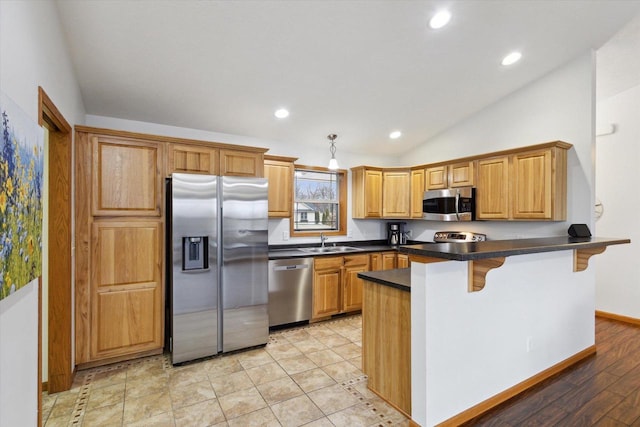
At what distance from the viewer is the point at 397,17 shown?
8.23 feet

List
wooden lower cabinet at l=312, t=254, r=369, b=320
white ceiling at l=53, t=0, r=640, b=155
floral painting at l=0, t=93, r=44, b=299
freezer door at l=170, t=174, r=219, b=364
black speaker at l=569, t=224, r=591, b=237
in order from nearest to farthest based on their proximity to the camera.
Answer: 1. floral painting at l=0, t=93, r=44, b=299
2. white ceiling at l=53, t=0, r=640, b=155
3. freezer door at l=170, t=174, r=219, b=364
4. black speaker at l=569, t=224, r=591, b=237
5. wooden lower cabinet at l=312, t=254, r=369, b=320

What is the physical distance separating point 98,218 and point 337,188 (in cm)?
327

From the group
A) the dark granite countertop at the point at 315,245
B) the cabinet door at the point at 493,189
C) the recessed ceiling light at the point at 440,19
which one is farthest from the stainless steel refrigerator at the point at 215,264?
the cabinet door at the point at 493,189

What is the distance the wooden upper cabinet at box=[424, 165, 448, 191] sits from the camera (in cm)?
440

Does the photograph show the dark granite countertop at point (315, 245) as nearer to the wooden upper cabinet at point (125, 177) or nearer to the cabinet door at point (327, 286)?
the cabinet door at point (327, 286)

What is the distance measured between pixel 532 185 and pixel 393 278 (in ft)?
7.35

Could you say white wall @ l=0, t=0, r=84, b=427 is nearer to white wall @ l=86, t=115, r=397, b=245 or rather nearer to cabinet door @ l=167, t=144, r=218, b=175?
cabinet door @ l=167, t=144, r=218, b=175

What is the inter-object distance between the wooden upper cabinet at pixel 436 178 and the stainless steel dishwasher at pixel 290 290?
2112 millimetres

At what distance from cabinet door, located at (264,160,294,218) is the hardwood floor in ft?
Answer: 9.54

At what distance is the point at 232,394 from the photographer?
241 cm

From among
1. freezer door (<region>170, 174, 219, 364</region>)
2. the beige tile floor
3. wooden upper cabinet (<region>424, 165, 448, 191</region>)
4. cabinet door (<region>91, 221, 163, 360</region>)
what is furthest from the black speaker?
cabinet door (<region>91, 221, 163, 360</region>)

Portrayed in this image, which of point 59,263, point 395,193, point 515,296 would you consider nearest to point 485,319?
point 515,296

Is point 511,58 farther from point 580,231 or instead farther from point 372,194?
point 372,194

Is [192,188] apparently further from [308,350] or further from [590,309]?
[590,309]
